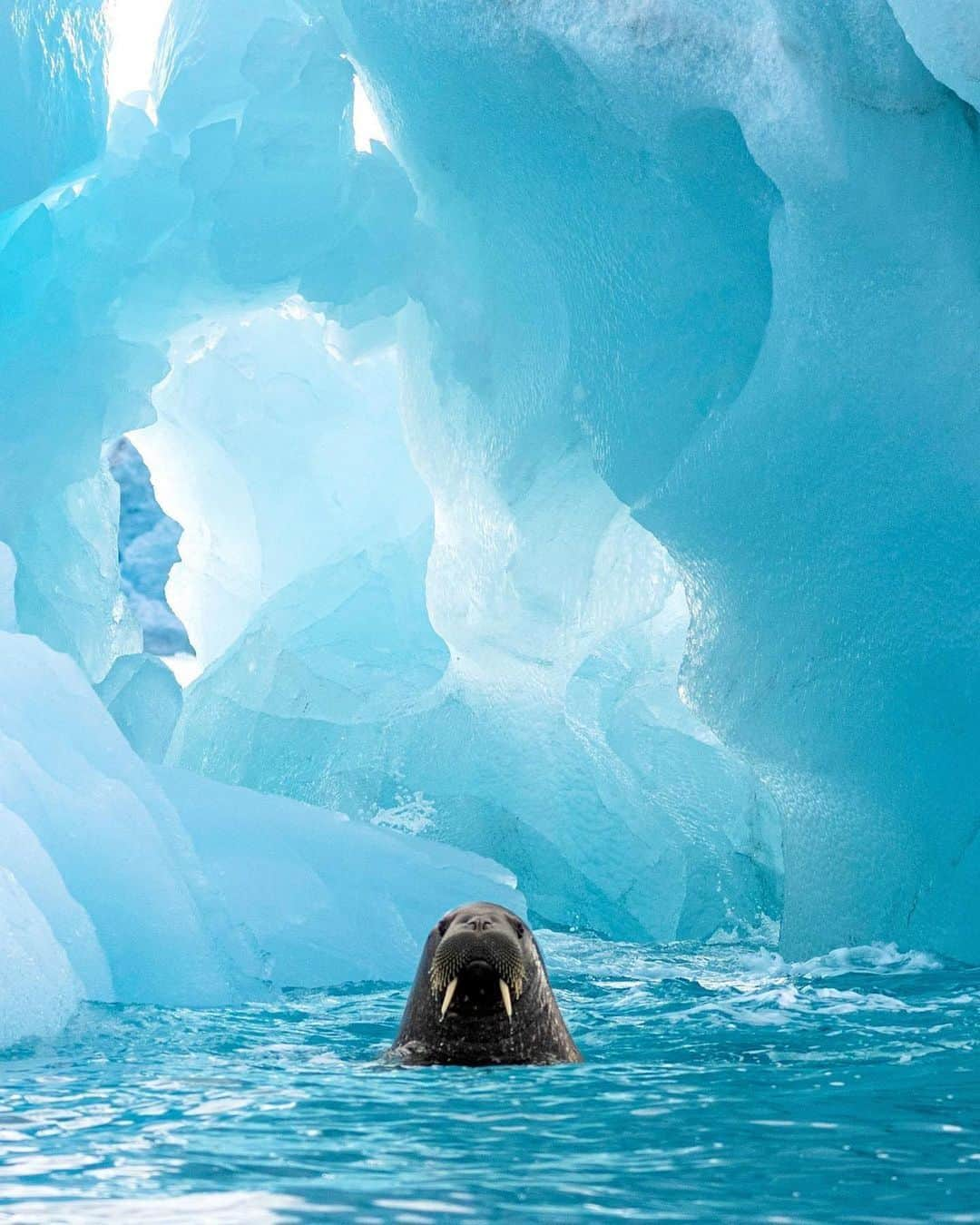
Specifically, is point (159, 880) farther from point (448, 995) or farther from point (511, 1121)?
point (511, 1121)

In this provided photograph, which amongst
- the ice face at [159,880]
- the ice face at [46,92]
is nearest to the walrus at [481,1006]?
the ice face at [159,880]

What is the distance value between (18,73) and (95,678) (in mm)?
3271

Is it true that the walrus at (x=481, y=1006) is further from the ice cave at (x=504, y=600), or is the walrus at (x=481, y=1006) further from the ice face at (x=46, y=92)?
the ice face at (x=46, y=92)

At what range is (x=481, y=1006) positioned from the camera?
288 centimetres

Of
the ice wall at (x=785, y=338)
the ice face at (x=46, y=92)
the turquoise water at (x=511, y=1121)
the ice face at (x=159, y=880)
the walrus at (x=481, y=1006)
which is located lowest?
the turquoise water at (x=511, y=1121)

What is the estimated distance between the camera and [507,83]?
5.43 m

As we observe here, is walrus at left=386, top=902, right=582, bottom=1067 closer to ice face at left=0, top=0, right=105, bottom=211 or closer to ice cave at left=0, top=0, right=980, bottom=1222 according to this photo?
ice cave at left=0, top=0, right=980, bottom=1222

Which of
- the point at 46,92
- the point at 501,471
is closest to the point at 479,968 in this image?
the point at 501,471

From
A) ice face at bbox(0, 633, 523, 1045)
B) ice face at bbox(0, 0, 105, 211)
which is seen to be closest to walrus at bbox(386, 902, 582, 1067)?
ice face at bbox(0, 633, 523, 1045)

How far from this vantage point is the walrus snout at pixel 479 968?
284 cm

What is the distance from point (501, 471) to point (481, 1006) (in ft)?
13.6

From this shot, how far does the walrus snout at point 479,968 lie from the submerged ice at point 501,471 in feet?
3.84

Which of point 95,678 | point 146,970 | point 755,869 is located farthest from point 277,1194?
point 95,678

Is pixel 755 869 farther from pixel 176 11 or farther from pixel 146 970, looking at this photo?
pixel 176 11
